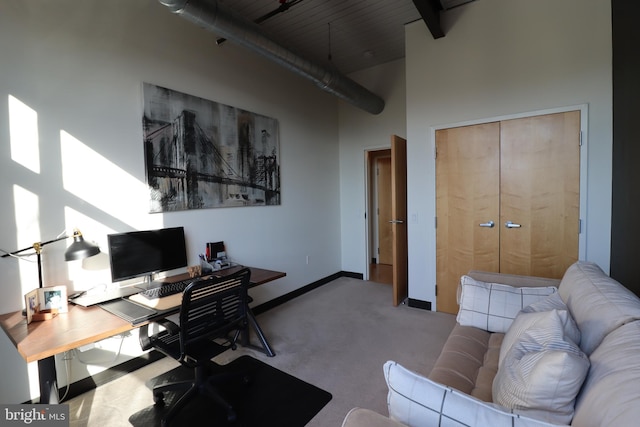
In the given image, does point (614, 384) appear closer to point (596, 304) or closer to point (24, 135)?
point (596, 304)

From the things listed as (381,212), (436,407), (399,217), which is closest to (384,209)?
(381,212)

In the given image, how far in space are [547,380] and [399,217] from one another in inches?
120

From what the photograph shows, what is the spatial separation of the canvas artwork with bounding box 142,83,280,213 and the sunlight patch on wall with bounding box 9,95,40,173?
2.30 feet

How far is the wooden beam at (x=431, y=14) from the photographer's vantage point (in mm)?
2869

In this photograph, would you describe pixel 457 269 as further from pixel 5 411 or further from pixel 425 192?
pixel 5 411

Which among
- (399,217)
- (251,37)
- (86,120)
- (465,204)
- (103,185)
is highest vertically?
(251,37)

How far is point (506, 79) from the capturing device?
10.3 feet

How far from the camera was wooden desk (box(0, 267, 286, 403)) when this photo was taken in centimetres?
150

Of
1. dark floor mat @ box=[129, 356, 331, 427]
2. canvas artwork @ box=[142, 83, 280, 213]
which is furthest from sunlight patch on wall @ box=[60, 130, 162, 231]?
dark floor mat @ box=[129, 356, 331, 427]

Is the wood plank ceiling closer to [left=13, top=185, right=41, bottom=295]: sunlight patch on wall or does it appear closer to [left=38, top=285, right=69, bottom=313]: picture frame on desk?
[left=13, top=185, right=41, bottom=295]: sunlight patch on wall

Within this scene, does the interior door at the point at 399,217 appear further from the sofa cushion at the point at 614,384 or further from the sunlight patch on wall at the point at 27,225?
the sunlight patch on wall at the point at 27,225

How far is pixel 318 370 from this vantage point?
97.9 inches

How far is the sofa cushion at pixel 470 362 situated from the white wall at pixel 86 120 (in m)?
2.34

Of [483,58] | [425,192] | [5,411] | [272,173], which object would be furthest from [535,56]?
[5,411]
